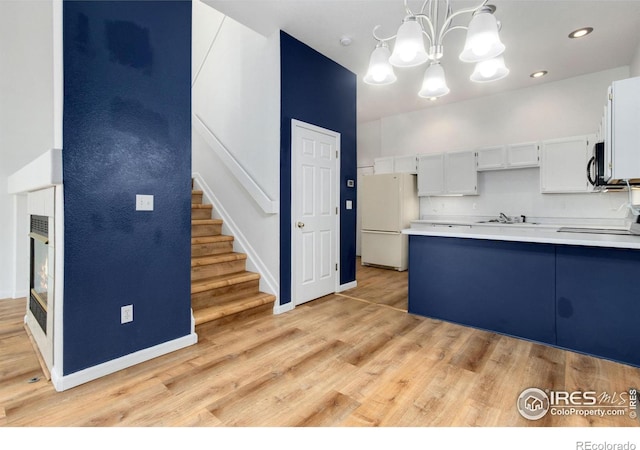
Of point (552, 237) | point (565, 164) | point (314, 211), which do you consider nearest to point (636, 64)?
point (565, 164)

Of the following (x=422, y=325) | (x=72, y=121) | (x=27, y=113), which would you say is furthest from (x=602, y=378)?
(x=27, y=113)

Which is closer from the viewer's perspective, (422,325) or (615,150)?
(615,150)

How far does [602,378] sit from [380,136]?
572cm

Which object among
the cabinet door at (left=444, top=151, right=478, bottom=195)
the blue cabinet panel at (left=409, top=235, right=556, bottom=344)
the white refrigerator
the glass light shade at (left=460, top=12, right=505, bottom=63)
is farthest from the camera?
the white refrigerator

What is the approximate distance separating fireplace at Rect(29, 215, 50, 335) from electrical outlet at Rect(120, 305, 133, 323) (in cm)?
51

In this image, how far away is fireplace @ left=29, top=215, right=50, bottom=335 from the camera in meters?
2.29

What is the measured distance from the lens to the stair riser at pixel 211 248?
3.61 m

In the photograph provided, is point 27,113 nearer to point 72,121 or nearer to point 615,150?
point 72,121

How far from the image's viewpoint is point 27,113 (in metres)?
3.95

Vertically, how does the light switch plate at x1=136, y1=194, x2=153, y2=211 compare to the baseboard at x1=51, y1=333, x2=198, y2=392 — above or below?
above

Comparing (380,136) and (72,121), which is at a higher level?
(380,136)

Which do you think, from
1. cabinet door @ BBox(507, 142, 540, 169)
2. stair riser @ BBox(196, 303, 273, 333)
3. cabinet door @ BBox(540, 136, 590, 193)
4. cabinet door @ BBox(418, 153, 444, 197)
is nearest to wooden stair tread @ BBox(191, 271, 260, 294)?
stair riser @ BBox(196, 303, 273, 333)

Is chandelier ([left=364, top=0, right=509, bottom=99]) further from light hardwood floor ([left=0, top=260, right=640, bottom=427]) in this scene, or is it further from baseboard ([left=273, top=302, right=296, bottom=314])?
baseboard ([left=273, top=302, right=296, bottom=314])
